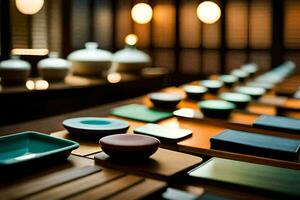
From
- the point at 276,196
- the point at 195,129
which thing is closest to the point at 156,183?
the point at 276,196

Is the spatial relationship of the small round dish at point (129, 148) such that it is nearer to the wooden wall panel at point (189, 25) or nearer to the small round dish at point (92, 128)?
the small round dish at point (92, 128)

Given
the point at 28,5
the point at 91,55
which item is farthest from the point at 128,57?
the point at 28,5

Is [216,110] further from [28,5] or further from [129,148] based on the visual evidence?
[28,5]

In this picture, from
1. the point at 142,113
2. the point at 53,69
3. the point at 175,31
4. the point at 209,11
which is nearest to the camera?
the point at 142,113

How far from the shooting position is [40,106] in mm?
3953

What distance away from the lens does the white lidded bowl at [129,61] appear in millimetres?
5301

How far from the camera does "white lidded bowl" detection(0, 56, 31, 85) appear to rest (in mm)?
4035

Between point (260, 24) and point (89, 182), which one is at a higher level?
point (260, 24)

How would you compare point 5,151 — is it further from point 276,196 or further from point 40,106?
point 40,106

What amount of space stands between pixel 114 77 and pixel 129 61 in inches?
13.3

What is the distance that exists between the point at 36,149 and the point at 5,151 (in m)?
0.14

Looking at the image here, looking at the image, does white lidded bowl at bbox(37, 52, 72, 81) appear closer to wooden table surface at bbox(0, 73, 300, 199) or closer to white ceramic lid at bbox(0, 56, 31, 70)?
white ceramic lid at bbox(0, 56, 31, 70)

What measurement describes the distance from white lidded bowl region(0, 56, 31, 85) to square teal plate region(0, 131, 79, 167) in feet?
7.53

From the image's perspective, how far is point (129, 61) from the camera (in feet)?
17.4
